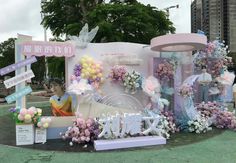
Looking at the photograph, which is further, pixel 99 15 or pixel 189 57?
pixel 99 15

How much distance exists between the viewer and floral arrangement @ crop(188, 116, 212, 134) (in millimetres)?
6445

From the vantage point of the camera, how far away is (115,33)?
12461 millimetres

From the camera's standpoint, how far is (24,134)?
548 centimetres

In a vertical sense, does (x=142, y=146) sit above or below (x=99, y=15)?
below

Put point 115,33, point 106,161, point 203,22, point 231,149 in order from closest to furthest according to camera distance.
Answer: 1. point 106,161
2. point 231,149
3. point 115,33
4. point 203,22

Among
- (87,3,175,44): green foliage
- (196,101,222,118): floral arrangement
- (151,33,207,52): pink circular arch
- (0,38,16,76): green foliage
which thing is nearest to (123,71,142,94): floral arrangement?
(151,33,207,52): pink circular arch

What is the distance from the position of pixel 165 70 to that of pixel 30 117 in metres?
3.04

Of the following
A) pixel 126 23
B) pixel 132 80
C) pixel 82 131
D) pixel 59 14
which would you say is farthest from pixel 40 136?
pixel 59 14

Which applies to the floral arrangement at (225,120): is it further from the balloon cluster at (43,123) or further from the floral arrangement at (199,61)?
the balloon cluster at (43,123)

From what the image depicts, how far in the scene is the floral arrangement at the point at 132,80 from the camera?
261 inches

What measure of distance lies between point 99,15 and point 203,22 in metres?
8.86

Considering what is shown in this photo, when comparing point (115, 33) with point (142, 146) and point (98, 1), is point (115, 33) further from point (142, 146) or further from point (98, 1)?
point (142, 146)

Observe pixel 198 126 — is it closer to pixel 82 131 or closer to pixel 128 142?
pixel 128 142

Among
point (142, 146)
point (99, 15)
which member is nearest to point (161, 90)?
point (142, 146)
